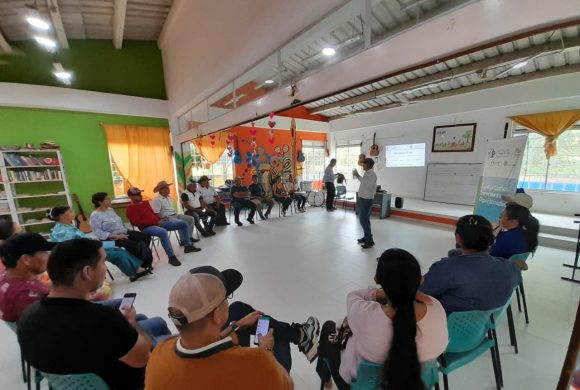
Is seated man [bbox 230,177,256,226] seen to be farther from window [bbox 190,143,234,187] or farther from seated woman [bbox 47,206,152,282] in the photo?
seated woman [bbox 47,206,152,282]

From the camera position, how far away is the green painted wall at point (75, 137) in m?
4.50

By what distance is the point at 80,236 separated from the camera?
259 centimetres

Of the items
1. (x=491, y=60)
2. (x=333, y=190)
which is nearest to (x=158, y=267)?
(x=333, y=190)

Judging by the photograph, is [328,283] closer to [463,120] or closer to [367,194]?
[367,194]

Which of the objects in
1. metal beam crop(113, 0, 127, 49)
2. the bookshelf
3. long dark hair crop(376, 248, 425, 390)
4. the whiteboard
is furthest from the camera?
the whiteboard

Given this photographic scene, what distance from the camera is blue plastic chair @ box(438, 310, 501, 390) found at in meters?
1.15

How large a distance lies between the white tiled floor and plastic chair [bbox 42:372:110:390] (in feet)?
3.69

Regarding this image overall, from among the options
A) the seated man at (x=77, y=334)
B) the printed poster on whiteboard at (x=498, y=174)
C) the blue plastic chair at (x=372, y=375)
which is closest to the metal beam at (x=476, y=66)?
the printed poster on whiteboard at (x=498, y=174)

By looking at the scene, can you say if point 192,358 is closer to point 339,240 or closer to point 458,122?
point 339,240

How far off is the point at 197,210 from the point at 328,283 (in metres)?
3.09

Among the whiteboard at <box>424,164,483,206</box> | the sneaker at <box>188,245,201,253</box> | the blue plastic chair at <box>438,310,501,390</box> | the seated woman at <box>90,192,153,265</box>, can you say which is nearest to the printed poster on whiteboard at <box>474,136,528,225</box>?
the blue plastic chair at <box>438,310,501,390</box>

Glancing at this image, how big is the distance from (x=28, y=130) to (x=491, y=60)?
916 cm

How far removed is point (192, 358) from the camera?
2.11 ft

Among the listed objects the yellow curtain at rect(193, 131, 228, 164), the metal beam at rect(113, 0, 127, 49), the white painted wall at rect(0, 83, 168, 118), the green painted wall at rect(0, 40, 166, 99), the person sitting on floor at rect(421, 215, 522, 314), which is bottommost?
the person sitting on floor at rect(421, 215, 522, 314)
